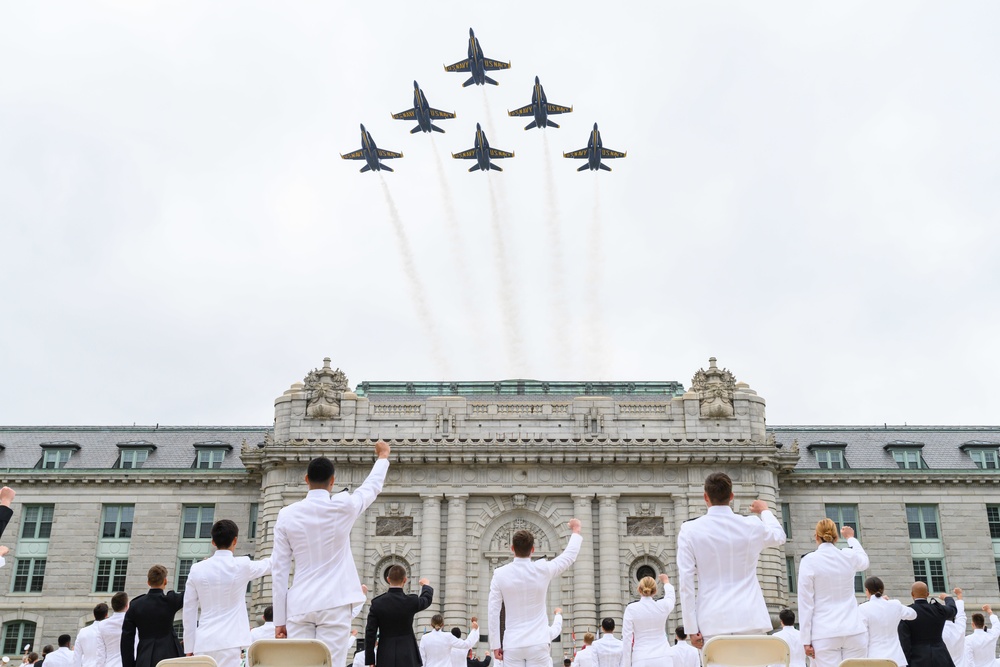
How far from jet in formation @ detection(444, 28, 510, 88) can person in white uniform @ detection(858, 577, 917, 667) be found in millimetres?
49690

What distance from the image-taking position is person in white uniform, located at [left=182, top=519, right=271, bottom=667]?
14.3m

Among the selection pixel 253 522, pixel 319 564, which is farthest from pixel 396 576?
pixel 253 522

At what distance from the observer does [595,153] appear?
209 ft

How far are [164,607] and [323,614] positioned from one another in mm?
3130

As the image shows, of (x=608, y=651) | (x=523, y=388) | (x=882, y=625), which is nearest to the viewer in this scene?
(x=882, y=625)

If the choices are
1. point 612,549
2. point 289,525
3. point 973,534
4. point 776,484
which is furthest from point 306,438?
point 289,525

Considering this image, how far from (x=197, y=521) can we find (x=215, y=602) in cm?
4160

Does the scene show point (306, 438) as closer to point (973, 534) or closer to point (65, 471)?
point (65, 471)

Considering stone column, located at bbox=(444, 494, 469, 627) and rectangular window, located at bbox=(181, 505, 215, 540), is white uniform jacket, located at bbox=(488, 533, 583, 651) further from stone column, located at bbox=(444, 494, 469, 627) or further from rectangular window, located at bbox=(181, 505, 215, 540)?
rectangular window, located at bbox=(181, 505, 215, 540)

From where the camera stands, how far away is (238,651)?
49.1 ft

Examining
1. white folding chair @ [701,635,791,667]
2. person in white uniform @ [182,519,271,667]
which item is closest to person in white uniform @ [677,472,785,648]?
white folding chair @ [701,635,791,667]

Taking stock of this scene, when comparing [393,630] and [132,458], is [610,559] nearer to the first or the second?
[132,458]

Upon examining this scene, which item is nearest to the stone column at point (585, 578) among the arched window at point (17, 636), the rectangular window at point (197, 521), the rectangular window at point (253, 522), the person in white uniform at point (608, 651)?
the rectangular window at point (253, 522)

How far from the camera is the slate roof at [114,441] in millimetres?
56031
